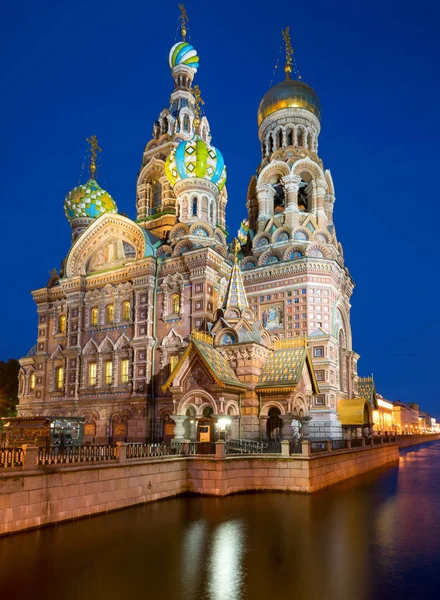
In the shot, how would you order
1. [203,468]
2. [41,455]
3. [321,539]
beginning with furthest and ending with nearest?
1. [203,468]
2. [41,455]
3. [321,539]

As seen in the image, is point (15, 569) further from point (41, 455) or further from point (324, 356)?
point (324, 356)

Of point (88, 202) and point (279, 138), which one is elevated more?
point (279, 138)

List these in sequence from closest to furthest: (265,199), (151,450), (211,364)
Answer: (151,450) → (211,364) → (265,199)

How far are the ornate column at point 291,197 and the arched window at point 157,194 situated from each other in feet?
31.3

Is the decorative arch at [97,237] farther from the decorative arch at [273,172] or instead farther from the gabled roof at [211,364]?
the gabled roof at [211,364]

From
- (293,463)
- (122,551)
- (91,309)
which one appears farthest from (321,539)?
(91,309)

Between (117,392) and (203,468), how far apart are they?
15155 mm

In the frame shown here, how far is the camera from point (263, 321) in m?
33.6

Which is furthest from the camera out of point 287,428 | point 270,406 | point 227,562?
point 270,406

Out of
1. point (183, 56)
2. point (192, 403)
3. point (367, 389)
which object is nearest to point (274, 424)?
point (192, 403)

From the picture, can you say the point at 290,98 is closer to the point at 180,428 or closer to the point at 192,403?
the point at 192,403

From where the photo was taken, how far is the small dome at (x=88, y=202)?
4119 cm

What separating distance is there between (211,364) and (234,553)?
10331mm

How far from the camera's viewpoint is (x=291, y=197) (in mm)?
37094
